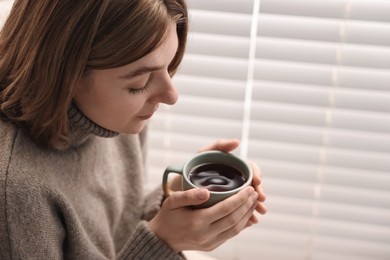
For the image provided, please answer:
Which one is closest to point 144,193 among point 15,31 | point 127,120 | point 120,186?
point 120,186

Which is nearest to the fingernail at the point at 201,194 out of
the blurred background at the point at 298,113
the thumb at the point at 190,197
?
the thumb at the point at 190,197

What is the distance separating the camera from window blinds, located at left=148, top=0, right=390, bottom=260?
110cm

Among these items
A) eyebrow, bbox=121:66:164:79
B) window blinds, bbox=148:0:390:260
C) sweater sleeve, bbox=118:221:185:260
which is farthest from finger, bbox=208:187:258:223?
window blinds, bbox=148:0:390:260

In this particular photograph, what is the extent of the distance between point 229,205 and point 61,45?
345mm

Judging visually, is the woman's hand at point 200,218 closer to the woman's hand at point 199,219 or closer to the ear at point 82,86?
the woman's hand at point 199,219

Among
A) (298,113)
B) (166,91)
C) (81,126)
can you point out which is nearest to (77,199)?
(81,126)

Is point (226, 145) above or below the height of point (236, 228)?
above

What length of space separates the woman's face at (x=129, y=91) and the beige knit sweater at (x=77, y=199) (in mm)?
37

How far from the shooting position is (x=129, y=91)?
843mm

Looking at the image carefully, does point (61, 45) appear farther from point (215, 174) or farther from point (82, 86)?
point (215, 174)

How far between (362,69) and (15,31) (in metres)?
0.66

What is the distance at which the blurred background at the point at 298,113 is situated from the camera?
3.61 feet

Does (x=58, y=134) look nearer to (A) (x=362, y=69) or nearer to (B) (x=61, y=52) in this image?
(B) (x=61, y=52)

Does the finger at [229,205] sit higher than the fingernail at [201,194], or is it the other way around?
the fingernail at [201,194]
